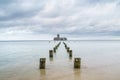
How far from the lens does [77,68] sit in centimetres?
1603

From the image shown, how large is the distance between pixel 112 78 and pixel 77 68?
3.83m

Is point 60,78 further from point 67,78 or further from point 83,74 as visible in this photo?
point 83,74

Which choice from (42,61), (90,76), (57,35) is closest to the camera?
(90,76)

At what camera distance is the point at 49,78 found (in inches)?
501

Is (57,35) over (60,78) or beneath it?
over

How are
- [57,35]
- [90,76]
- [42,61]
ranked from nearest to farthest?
[90,76], [42,61], [57,35]

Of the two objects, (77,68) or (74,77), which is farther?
(77,68)

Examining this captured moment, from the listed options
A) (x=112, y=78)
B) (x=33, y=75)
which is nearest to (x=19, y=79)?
(x=33, y=75)

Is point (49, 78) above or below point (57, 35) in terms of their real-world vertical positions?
below

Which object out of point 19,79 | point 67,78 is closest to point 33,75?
point 19,79

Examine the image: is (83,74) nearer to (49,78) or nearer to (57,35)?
(49,78)

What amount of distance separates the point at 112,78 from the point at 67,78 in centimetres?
264

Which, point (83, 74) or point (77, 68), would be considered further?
point (77, 68)

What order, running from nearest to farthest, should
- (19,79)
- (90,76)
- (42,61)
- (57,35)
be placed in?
(19,79) → (90,76) → (42,61) → (57,35)
